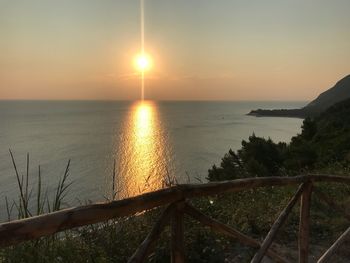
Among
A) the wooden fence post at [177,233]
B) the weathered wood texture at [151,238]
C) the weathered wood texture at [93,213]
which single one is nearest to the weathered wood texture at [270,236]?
the weathered wood texture at [93,213]

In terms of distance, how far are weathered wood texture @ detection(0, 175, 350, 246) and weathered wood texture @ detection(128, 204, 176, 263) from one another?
0.08m

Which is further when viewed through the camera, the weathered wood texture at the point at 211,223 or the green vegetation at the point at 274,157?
the green vegetation at the point at 274,157

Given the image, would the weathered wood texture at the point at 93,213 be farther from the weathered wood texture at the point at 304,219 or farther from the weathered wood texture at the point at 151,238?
the weathered wood texture at the point at 304,219

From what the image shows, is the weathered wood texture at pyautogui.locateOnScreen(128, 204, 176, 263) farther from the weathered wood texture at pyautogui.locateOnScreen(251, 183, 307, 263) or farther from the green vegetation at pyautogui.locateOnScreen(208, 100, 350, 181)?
the green vegetation at pyautogui.locateOnScreen(208, 100, 350, 181)

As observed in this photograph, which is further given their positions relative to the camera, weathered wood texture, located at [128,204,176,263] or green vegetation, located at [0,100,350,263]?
green vegetation, located at [0,100,350,263]

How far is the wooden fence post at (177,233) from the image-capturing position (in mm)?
2225

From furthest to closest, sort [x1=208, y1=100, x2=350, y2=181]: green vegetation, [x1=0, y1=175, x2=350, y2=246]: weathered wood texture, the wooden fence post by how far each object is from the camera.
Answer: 1. [x1=208, y1=100, x2=350, y2=181]: green vegetation
2. the wooden fence post
3. [x1=0, y1=175, x2=350, y2=246]: weathered wood texture

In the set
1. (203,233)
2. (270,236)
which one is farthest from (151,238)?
(203,233)

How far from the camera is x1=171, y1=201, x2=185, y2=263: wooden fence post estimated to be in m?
2.22

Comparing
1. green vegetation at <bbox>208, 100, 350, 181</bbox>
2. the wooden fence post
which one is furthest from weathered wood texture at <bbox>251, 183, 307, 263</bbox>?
green vegetation at <bbox>208, 100, 350, 181</bbox>

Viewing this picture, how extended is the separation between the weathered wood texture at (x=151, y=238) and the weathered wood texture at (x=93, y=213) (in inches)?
3.1

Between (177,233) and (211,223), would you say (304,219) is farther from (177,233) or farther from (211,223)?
(177,233)

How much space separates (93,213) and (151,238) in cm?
42

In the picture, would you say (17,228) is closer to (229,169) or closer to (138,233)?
(138,233)
